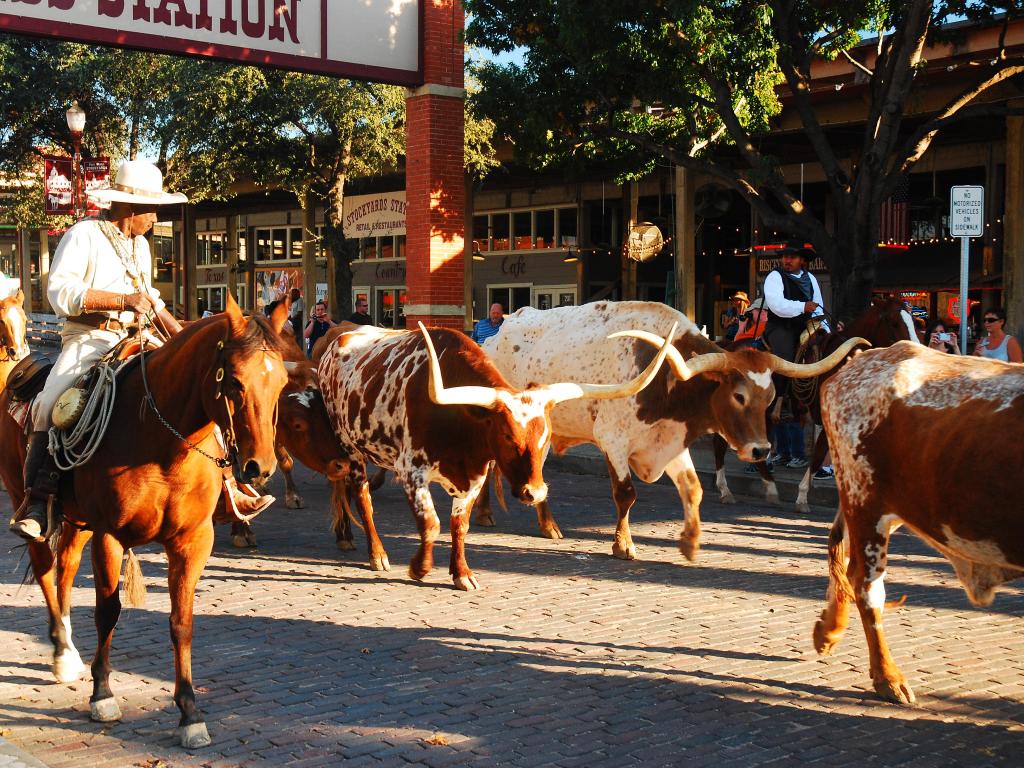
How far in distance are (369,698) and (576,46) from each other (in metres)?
10.2

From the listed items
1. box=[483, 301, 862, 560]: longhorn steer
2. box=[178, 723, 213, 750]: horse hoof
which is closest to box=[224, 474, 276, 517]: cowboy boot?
box=[178, 723, 213, 750]: horse hoof

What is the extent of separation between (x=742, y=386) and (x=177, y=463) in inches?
196

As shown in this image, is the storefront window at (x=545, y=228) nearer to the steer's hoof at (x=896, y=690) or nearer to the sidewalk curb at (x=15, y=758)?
the steer's hoof at (x=896, y=690)

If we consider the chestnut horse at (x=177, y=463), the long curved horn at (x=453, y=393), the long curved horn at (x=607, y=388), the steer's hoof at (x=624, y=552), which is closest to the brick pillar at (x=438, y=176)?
the steer's hoof at (x=624, y=552)

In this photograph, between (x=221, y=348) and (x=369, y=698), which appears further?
(x=369, y=698)

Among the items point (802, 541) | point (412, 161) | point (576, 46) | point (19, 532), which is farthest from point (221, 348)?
point (412, 161)

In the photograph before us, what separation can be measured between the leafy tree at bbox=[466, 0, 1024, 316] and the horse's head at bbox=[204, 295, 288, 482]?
9.15 metres

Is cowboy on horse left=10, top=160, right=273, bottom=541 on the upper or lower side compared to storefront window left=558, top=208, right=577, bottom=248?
lower

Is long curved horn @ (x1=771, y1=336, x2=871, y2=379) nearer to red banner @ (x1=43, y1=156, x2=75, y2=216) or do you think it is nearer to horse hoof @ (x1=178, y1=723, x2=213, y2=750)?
horse hoof @ (x1=178, y1=723, x2=213, y2=750)

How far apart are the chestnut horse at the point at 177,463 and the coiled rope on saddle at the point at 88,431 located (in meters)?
0.05

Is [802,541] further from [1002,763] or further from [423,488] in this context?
[1002,763]

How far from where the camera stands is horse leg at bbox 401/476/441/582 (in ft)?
26.6

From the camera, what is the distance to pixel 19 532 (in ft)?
17.6

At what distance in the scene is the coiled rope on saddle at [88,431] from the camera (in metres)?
5.28
